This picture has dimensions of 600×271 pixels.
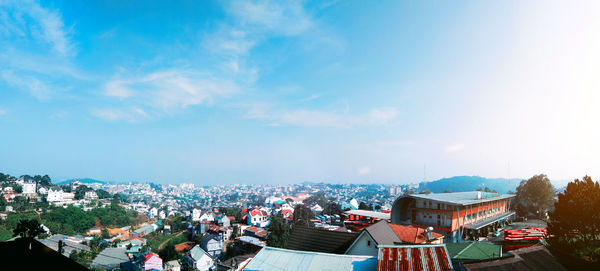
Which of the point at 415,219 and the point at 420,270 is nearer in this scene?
the point at 420,270

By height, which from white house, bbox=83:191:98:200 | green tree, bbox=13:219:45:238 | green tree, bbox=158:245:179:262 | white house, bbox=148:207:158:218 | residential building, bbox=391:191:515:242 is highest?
green tree, bbox=13:219:45:238

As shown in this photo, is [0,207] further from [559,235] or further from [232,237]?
[559,235]

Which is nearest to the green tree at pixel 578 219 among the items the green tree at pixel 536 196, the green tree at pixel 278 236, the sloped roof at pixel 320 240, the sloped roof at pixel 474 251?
the sloped roof at pixel 474 251

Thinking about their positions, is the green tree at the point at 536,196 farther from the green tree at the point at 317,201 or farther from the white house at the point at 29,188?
the white house at the point at 29,188

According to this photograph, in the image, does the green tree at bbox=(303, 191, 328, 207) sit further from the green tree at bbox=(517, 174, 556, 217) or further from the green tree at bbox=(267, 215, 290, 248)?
the green tree at bbox=(517, 174, 556, 217)

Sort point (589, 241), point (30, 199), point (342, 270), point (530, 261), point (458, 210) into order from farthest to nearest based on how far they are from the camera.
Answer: point (30, 199)
point (458, 210)
point (589, 241)
point (342, 270)
point (530, 261)

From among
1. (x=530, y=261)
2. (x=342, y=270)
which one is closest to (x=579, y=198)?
(x=530, y=261)

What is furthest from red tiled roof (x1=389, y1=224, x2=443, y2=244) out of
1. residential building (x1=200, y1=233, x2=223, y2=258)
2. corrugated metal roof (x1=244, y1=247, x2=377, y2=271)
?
residential building (x1=200, y1=233, x2=223, y2=258)
